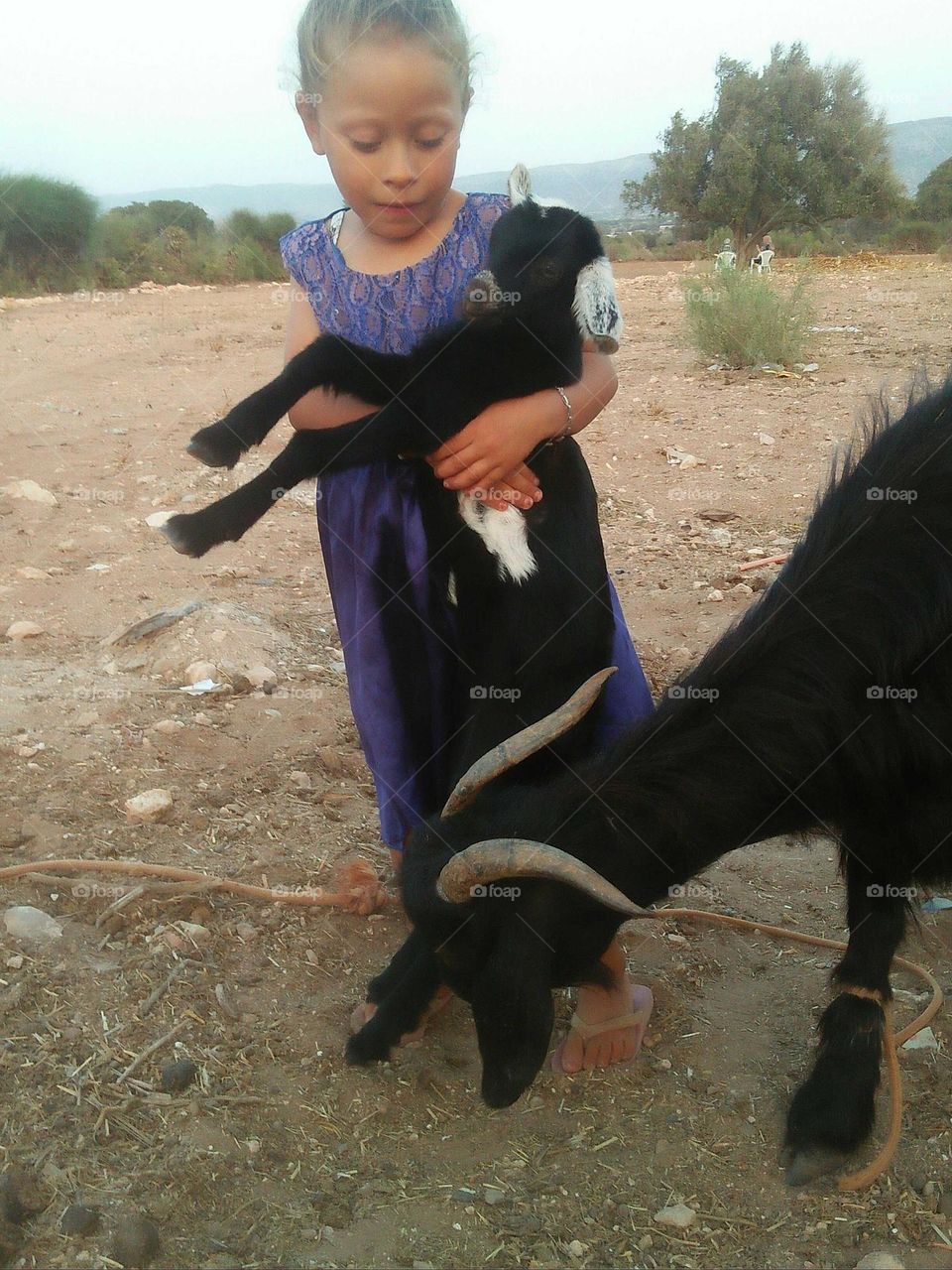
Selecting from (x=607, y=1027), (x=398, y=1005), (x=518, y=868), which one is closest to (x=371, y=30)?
(x=518, y=868)

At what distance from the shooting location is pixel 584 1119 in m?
2.36

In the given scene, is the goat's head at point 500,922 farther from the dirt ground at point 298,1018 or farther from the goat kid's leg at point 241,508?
the goat kid's leg at point 241,508

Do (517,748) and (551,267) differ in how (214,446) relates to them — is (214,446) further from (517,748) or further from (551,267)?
(517,748)

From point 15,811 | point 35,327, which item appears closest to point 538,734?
point 15,811

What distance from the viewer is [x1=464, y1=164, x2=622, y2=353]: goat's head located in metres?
2.40

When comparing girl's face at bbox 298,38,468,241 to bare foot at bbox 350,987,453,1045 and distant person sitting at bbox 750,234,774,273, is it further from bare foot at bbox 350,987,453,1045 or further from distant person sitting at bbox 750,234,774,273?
distant person sitting at bbox 750,234,774,273

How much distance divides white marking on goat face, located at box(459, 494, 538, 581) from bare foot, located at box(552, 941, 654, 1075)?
934 millimetres

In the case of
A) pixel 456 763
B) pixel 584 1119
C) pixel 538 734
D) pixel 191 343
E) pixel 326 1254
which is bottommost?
pixel 584 1119

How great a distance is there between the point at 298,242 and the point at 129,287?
57.0 ft

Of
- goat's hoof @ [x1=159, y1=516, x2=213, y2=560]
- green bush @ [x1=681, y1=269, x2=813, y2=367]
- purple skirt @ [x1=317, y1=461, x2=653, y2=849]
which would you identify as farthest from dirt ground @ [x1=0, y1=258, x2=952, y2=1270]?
green bush @ [x1=681, y1=269, x2=813, y2=367]

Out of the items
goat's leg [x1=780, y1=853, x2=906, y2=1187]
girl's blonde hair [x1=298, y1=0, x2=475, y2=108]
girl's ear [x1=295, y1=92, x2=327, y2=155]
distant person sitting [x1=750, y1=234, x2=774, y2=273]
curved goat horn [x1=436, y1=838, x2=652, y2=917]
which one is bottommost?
goat's leg [x1=780, y1=853, x2=906, y2=1187]

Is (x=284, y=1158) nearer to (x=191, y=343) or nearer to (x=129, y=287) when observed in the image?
(x=191, y=343)

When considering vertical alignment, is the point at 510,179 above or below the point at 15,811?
above

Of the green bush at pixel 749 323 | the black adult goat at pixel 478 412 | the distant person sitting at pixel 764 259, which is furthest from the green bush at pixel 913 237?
the black adult goat at pixel 478 412
